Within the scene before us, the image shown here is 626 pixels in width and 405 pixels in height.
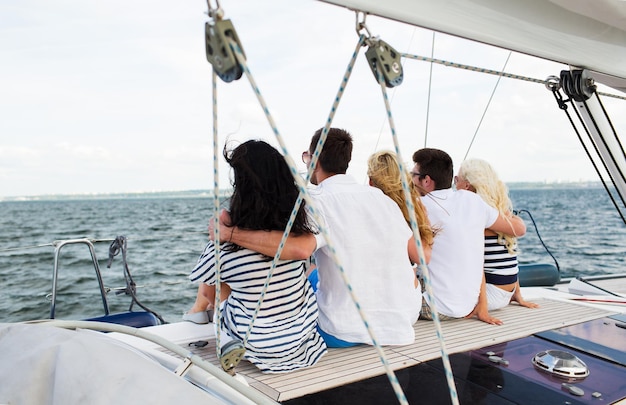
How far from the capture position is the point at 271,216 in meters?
2.00

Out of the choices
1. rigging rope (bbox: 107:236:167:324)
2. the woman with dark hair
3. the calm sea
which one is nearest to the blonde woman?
the woman with dark hair

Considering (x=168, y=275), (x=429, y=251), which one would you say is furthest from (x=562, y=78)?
(x=168, y=275)

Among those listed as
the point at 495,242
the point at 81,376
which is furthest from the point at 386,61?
the point at 495,242

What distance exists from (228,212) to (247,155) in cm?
26

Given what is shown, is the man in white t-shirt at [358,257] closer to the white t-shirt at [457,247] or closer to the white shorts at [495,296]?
the white t-shirt at [457,247]

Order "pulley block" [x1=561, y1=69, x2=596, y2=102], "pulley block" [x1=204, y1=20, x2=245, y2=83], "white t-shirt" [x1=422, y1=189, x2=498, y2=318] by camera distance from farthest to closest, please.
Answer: "white t-shirt" [x1=422, y1=189, x2=498, y2=318] → "pulley block" [x1=561, y1=69, x2=596, y2=102] → "pulley block" [x1=204, y1=20, x2=245, y2=83]

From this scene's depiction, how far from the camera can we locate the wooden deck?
1.97m

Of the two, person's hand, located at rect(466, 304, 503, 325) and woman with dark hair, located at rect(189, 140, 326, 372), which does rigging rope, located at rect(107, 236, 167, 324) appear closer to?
woman with dark hair, located at rect(189, 140, 326, 372)

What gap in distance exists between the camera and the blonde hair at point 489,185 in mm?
2928

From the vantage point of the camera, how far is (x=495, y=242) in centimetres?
301

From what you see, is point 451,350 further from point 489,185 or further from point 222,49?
point 222,49

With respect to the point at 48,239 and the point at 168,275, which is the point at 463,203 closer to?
the point at 168,275

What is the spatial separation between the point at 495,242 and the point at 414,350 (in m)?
1.02

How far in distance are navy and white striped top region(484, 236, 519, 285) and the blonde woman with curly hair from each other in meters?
0.64
